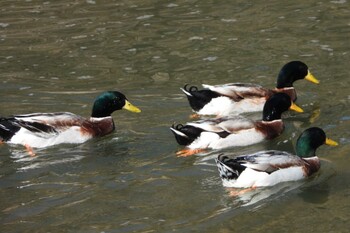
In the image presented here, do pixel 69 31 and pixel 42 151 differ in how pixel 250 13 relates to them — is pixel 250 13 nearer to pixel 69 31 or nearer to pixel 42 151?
pixel 69 31

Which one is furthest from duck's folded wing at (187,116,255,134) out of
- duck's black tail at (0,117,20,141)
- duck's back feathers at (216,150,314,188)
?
duck's black tail at (0,117,20,141)

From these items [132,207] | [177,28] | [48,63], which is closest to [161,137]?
[132,207]

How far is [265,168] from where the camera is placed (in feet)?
34.3

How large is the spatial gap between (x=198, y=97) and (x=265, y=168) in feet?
9.79

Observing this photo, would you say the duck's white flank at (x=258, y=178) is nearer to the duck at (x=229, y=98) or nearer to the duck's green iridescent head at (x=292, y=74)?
the duck at (x=229, y=98)

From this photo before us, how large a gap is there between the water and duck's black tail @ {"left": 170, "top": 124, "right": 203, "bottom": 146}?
0.23m

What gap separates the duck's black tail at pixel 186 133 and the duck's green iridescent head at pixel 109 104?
1.44 meters

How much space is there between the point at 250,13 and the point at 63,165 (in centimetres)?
794

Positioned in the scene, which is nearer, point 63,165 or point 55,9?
point 63,165

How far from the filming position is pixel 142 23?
18344 mm

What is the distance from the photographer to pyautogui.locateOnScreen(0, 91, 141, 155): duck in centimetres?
1245

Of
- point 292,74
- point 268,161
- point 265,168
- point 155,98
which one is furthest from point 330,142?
point 155,98

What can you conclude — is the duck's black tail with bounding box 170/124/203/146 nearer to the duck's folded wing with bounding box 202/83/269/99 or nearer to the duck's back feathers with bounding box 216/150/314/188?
the duck's back feathers with bounding box 216/150/314/188

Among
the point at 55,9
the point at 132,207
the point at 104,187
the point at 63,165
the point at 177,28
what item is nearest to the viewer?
the point at 132,207
